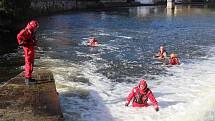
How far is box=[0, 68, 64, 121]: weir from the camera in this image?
12350 millimetres

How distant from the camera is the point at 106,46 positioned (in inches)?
1406

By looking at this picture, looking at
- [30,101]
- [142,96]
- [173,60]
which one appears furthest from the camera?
[173,60]

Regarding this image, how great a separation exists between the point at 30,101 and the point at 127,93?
19.9 feet

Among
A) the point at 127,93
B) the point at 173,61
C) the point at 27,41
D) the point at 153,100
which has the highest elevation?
the point at 27,41

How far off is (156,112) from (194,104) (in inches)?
81.1

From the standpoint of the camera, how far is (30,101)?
13.8 meters

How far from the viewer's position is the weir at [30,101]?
12.4m

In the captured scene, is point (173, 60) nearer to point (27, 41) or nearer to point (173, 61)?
point (173, 61)

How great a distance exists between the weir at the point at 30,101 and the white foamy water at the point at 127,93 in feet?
3.94

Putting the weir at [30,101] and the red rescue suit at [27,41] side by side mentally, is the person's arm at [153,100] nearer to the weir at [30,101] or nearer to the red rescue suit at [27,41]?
the weir at [30,101]

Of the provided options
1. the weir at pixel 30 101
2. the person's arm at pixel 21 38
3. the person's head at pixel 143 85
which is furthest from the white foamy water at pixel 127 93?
the person's arm at pixel 21 38

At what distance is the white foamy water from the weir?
1.20 m

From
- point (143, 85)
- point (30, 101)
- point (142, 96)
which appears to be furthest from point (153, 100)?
point (30, 101)

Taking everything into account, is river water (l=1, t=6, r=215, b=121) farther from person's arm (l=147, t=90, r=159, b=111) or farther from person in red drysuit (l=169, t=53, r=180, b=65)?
person in red drysuit (l=169, t=53, r=180, b=65)
